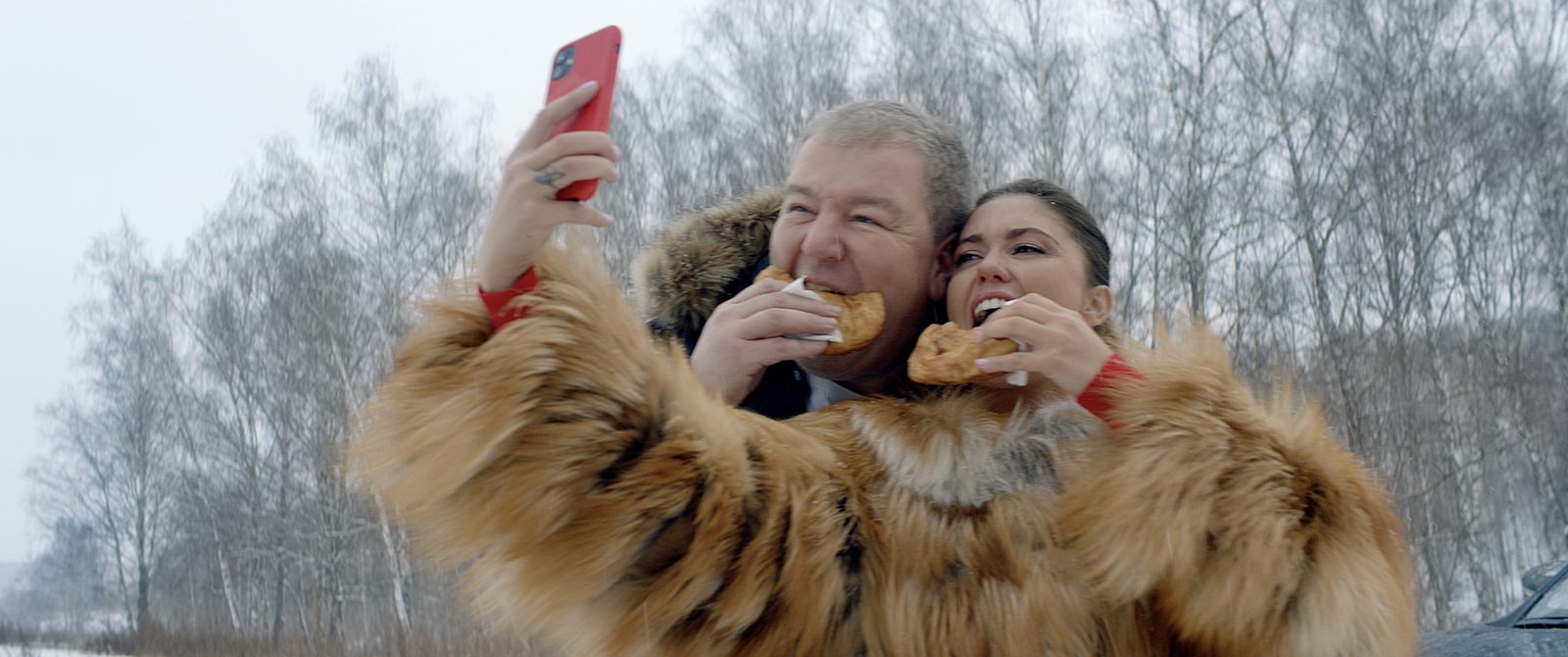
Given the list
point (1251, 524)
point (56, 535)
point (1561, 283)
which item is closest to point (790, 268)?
point (1251, 524)

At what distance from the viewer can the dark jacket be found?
6.61 feet

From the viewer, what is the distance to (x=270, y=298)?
21.4m

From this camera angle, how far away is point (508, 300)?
4.33 feet

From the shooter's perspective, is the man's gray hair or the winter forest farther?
the winter forest

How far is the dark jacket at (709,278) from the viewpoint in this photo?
6.61 ft

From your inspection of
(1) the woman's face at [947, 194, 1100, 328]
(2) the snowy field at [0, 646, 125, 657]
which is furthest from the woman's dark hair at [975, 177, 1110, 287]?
(2) the snowy field at [0, 646, 125, 657]

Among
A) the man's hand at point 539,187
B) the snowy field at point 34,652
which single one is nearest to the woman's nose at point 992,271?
the man's hand at point 539,187

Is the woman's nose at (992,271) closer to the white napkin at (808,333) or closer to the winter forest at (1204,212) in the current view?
the white napkin at (808,333)

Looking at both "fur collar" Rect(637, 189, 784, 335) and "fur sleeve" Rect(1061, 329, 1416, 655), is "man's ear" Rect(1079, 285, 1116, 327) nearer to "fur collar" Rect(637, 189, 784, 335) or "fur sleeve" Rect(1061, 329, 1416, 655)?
"fur sleeve" Rect(1061, 329, 1416, 655)

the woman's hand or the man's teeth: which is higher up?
the man's teeth

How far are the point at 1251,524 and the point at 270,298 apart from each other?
22718mm

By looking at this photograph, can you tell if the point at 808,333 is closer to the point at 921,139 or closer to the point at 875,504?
the point at 875,504

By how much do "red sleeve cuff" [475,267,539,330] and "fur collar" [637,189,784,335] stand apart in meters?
0.71

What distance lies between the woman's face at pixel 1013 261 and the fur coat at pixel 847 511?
11.0 inches
